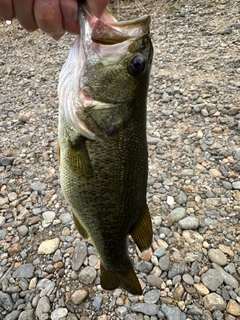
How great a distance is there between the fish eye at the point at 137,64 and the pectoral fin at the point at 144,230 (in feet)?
2.44

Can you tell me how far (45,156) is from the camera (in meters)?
4.70

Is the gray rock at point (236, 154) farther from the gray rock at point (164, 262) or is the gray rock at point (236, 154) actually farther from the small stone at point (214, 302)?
the small stone at point (214, 302)

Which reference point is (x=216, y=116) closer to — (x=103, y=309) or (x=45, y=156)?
(x=45, y=156)

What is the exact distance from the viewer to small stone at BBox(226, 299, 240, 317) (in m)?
2.73

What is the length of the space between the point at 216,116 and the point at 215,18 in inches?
148

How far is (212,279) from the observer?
296 cm

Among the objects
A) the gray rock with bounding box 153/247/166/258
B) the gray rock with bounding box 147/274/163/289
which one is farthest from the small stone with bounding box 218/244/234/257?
the gray rock with bounding box 147/274/163/289

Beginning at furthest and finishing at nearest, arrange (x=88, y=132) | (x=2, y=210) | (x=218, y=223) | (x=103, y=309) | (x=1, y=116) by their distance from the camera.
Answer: (x=1, y=116), (x=2, y=210), (x=218, y=223), (x=103, y=309), (x=88, y=132)

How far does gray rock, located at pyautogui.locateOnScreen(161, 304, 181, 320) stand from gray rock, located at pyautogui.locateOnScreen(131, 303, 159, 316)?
2.5 inches

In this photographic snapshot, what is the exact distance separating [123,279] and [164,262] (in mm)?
1079

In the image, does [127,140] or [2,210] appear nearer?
[127,140]

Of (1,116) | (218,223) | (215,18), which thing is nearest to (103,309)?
(218,223)

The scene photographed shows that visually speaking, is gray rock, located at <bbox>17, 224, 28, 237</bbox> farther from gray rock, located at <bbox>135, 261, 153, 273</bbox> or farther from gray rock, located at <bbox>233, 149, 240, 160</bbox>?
gray rock, located at <bbox>233, 149, 240, 160</bbox>

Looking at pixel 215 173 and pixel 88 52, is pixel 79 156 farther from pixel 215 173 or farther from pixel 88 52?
pixel 215 173
